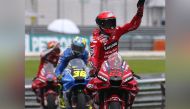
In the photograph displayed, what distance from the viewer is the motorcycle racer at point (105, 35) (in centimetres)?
778

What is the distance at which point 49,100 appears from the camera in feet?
35.6

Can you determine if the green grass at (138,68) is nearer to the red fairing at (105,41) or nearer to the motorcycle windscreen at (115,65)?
the red fairing at (105,41)

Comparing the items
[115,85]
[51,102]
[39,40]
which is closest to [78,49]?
[51,102]

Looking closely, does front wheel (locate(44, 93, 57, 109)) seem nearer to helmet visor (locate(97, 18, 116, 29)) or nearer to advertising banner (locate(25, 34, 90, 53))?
helmet visor (locate(97, 18, 116, 29))

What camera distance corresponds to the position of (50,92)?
11000mm

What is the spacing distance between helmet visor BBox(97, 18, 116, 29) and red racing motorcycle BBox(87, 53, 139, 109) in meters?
1.05

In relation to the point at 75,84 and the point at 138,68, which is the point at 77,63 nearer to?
the point at 75,84

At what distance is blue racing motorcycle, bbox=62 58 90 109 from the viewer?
29.7 feet
